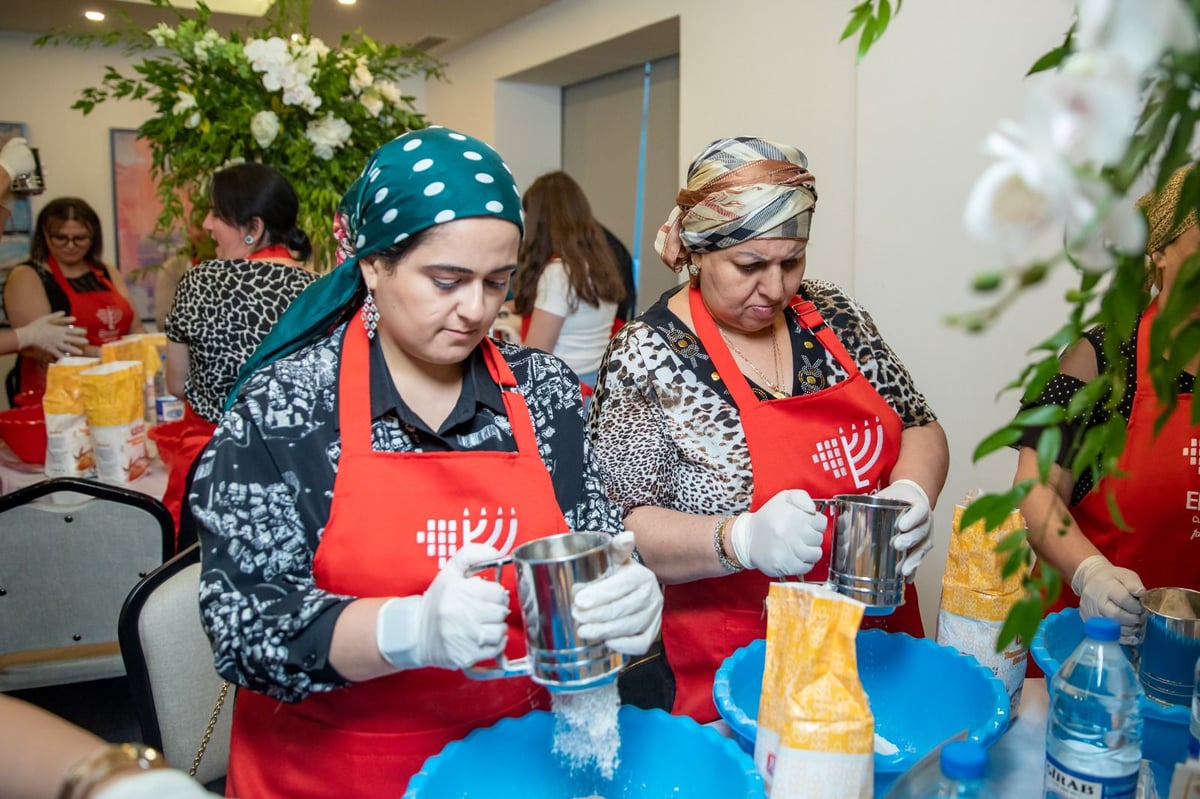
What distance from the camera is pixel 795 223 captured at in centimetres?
159

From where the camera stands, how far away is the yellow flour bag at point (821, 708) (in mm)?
868

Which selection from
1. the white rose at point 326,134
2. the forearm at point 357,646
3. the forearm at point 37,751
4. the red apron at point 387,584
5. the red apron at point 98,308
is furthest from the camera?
the red apron at point 98,308

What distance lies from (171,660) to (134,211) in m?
5.86

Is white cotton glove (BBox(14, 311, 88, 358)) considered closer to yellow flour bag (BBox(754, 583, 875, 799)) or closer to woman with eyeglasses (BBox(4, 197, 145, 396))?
woman with eyeglasses (BBox(4, 197, 145, 396))

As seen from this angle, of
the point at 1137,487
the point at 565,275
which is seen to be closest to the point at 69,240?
the point at 565,275

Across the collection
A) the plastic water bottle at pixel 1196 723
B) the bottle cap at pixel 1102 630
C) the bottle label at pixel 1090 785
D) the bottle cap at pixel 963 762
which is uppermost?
the bottle cap at pixel 1102 630

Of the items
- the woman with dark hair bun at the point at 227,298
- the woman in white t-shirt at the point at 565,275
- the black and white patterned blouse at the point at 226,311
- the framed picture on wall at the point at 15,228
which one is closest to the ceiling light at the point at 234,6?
the framed picture on wall at the point at 15,228

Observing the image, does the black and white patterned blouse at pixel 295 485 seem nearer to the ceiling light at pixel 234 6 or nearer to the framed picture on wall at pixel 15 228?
the ceiling light at pixel 234 6

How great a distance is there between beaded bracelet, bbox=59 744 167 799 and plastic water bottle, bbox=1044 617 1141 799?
873 millimetres

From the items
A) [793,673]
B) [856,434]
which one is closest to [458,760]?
[793,673]

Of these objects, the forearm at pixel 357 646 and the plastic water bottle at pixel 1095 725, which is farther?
the forearm at pixel 357 646

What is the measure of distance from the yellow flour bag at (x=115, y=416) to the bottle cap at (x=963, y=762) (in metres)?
2.46

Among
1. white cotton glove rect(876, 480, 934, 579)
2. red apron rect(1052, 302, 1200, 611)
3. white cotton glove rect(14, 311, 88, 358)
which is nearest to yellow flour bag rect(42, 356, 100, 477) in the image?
white cotton glove rect(14, 311, 88, 358)

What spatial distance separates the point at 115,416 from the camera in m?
2.64
